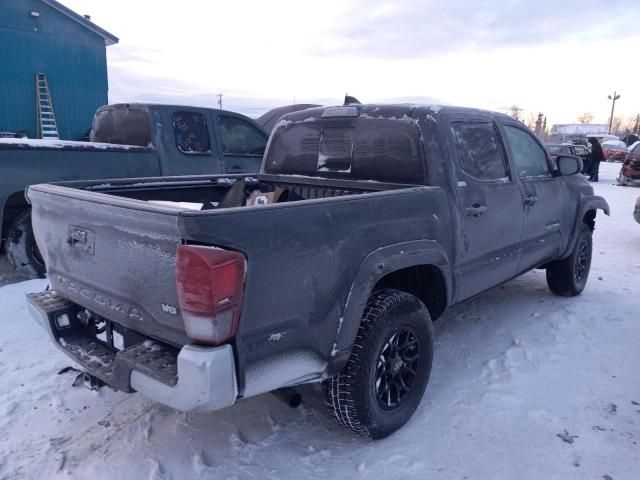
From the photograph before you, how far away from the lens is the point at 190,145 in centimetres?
650

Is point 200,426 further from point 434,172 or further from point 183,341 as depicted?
point 434,172

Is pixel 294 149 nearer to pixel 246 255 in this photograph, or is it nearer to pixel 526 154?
pixel 526 154

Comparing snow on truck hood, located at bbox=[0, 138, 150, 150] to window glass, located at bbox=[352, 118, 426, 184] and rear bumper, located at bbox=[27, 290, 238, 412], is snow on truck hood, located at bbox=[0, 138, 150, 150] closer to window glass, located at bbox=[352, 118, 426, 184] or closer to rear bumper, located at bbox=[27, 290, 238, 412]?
rear bumper, located at bbox=[27, 290, 238, 412]

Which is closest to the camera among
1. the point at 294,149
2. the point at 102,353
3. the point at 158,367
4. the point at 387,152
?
the point at 158,367

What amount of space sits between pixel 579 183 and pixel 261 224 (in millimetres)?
4242

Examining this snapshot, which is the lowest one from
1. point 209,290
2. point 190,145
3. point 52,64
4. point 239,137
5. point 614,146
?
point 209,290

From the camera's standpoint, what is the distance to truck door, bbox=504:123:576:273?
4.29 metres

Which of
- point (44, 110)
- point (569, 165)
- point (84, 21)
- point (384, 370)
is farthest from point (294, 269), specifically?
point (84, 21)

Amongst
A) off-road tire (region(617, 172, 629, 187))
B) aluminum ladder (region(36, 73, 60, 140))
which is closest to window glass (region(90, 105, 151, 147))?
aluminum ladder (region(36, 73, 60, 140))

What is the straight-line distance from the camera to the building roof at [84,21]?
15.2 meters

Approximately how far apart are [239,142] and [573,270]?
443 centimetres

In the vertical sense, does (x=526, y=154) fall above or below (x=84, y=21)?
below

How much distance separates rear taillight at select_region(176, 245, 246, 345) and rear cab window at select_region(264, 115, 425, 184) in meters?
1.76

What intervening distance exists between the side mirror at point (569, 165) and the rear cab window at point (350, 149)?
80.9 inches
